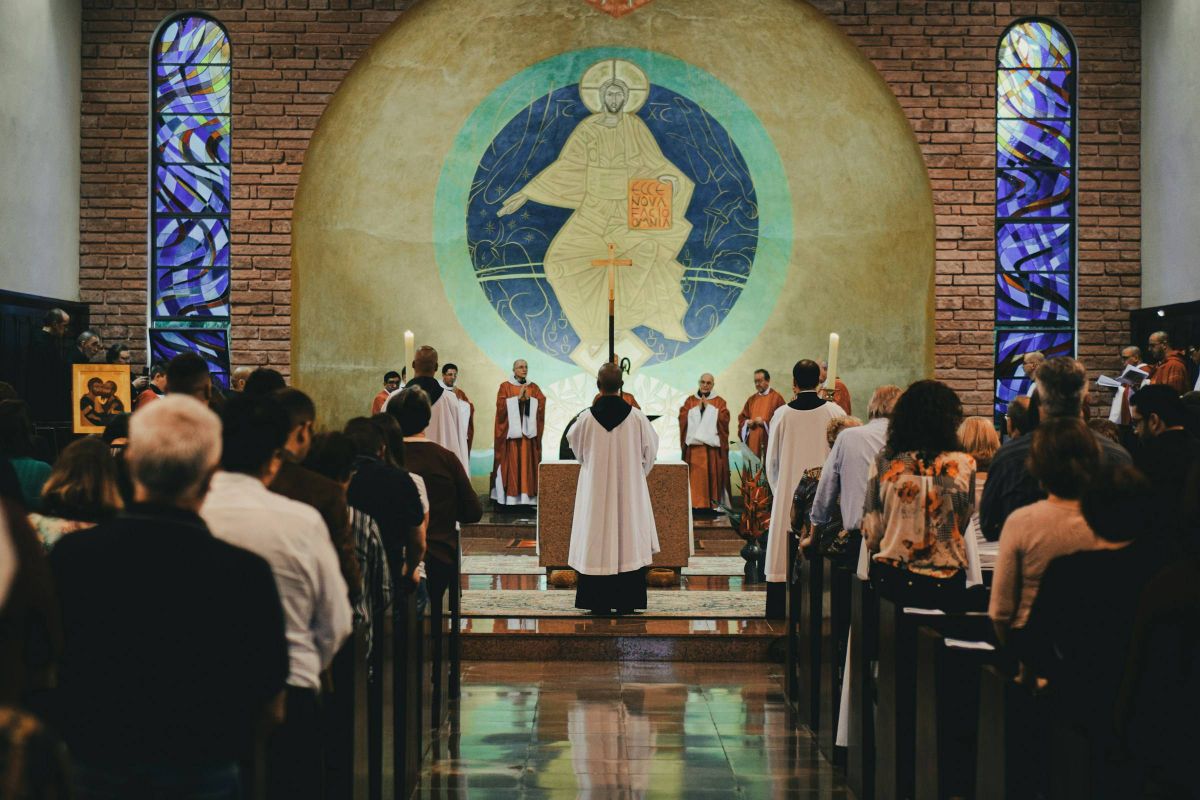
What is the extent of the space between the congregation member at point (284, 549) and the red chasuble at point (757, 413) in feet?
34.9

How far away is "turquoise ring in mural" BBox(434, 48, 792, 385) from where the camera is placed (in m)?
14.5

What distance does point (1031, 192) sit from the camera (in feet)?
43.9

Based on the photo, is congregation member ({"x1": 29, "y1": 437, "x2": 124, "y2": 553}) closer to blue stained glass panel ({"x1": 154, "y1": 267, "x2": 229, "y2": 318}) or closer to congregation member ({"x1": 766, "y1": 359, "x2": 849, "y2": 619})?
congregation member ({"x1": 766, "y1": 359, "x2": 849, "y2": 619})

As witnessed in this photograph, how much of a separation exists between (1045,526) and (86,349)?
9984 mm

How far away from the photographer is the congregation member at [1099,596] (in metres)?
2.97

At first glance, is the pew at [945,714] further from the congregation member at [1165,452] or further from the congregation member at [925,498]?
the congregation member at [1165,452]

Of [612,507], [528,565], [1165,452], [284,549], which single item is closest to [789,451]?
[612,507]

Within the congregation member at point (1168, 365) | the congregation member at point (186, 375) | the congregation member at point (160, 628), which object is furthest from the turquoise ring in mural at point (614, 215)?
the congregation member at point (160, 628)

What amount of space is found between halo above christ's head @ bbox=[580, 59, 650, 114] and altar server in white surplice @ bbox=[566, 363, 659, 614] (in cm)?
716

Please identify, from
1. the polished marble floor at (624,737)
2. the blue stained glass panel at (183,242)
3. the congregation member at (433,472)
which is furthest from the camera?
the blue stained glass panel at (183,242)

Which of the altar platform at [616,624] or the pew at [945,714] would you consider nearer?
the pew at [945,714]

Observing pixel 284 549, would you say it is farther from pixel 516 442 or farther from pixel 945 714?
pixel 516 442

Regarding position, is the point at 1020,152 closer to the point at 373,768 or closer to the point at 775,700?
the point at 775,700

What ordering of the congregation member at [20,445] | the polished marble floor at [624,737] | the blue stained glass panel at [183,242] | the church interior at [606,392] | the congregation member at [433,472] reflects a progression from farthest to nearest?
the blue stained glass panel at [183,242], the congregation member at [433,472], the polished marble floor at [624,737], the congregation member at [20,445], the church interior at [606,392]
